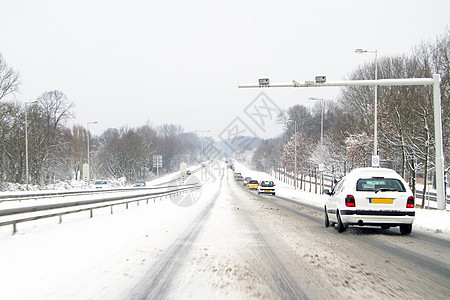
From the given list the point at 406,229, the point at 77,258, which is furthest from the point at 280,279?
the point at 406,229

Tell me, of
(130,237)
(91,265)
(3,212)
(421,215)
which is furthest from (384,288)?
(421,215)

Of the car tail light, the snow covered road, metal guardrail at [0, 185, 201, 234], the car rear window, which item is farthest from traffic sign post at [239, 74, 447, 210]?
the car tail light

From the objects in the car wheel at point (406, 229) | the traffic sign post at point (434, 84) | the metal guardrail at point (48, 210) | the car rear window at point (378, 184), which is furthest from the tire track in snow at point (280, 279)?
the traffic sign post at point (434, 84)

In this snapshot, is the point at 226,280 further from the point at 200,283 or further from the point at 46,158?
the point at 46,158

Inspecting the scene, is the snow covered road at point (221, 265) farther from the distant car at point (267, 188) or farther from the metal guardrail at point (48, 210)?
the distant car at point (267, 188)

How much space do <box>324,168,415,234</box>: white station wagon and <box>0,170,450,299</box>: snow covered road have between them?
48 cm

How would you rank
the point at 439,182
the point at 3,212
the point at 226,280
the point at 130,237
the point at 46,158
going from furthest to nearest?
the point at 46,158 < the point at 439,182 < the point at 130,237 < the point at 3,212 < the point at 226,280

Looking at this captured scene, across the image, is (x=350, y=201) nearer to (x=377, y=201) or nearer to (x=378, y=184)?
(x=377, y=201)

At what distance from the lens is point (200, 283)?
18.4 ft

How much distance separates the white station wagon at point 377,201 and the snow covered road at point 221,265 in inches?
18.8

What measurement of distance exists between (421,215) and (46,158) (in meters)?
48.7

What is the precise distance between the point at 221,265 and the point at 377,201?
509 centimetres

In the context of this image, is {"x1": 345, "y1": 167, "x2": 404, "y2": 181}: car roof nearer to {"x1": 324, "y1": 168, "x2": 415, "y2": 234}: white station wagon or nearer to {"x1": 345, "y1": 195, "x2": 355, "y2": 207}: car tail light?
{"x1": 324, "y1": 168, "x2": 415, "y2": 234}: white station wagon

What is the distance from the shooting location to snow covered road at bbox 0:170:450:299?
5.21 m
